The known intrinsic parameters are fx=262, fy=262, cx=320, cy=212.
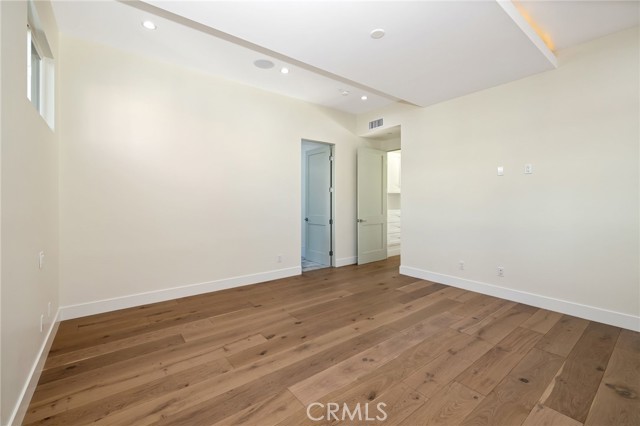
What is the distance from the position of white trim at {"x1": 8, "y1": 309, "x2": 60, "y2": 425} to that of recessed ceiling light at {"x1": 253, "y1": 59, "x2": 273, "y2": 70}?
11.4 feet

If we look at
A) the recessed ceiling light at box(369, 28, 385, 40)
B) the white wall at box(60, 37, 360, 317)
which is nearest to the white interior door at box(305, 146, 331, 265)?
the white wall at box(60, 37, 360, 317)

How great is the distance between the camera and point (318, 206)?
5617 millimetres

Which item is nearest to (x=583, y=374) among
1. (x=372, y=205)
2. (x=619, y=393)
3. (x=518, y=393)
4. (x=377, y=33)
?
(x=619, y=393)

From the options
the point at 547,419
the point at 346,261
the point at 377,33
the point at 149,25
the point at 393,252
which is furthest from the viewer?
the point at 393,252

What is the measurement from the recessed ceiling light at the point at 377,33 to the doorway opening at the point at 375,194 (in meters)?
2.67

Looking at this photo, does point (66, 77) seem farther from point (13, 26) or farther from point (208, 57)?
point (13, 26)

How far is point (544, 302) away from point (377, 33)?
356cm

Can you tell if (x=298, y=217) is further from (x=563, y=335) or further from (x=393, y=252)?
(x=563, y=335)

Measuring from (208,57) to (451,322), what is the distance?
13.6 ft

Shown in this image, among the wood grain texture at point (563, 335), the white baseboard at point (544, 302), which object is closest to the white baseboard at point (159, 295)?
the white baseboard at point (544, 302)

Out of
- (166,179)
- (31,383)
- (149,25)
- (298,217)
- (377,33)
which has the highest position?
(149,25)

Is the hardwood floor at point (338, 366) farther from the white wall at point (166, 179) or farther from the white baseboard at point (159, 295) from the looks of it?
the white wall at point (166, 179)

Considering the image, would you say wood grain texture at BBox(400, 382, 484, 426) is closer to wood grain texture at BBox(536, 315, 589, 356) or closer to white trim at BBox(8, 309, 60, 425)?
wood grain texture at BBox(536, 315, 589, 356)

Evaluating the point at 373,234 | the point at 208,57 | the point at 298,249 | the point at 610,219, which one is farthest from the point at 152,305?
the point at 610,219
